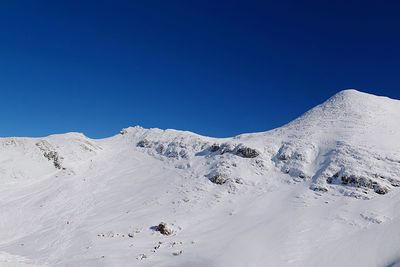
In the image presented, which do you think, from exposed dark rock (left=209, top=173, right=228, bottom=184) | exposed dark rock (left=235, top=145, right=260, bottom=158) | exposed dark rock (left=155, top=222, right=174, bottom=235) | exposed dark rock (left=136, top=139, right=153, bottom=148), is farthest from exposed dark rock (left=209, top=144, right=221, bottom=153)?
exposed dark rock (left=155, top=222, right=174, bottom=235)

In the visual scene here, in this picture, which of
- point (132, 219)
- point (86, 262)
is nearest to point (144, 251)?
point (86, 262)

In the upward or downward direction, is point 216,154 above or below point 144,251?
above

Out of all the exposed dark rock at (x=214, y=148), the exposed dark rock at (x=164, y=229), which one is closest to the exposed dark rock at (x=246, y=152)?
the exposed dark rock at (x=214, y=148)

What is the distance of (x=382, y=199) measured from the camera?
37.8m

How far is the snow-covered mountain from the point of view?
105ft

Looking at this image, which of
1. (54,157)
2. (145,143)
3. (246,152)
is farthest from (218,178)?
(54,157)

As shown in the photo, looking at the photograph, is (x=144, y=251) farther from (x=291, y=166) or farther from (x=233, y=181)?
(x=291, y=166)

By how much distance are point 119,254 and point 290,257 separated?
1427cm

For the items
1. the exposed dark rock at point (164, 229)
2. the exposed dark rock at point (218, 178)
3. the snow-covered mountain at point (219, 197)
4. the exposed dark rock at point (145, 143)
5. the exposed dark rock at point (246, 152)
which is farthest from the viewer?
the exposed dark rock at point (145, 143)

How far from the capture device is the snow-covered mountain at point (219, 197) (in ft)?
105

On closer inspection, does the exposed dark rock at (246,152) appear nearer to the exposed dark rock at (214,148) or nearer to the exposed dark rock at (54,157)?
the exposed dark rock at (214,148)

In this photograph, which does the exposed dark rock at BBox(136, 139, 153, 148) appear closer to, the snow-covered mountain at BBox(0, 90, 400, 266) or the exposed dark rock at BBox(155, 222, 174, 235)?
the snow-covered mountain at BBox(0, 90, 400, 266)

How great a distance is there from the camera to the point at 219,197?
44406 millimetres

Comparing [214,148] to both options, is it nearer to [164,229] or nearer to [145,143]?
[145,143]
